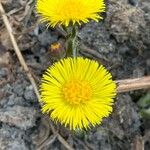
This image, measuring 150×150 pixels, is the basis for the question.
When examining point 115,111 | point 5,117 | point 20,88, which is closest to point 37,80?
point 20,88

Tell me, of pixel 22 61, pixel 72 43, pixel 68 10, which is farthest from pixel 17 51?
pixel 68 10

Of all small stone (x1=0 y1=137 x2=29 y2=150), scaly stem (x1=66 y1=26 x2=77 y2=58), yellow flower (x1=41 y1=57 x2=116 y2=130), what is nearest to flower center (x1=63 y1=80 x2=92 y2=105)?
yellow flower (x1=41 y1=57 x2=116 y2=130)

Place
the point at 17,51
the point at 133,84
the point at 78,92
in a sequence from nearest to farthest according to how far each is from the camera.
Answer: the point at 78,92, the point at 133,84, the point at 17,51

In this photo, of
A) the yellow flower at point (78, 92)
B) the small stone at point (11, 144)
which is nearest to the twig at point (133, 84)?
the yellow flower at point (78, 92)

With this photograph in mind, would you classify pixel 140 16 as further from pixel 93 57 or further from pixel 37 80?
pixel 37 80

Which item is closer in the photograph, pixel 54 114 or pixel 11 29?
pixel 54 114

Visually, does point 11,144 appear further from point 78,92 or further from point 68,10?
point 68,10
